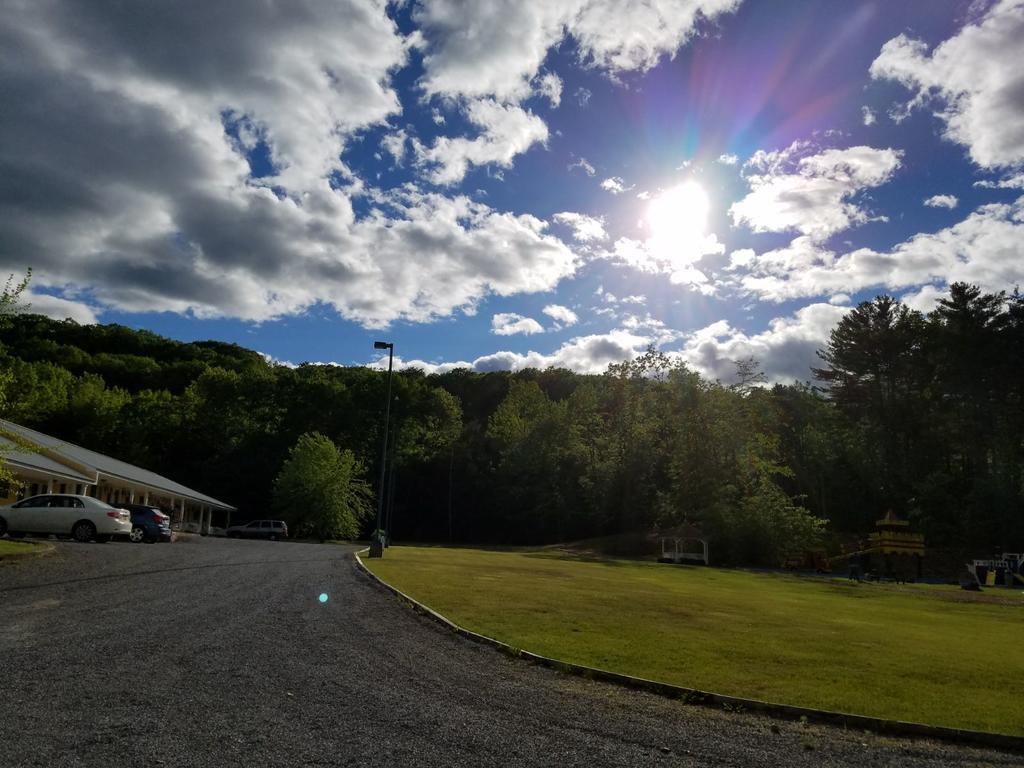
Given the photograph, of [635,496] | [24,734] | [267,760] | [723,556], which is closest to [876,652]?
[267,760]

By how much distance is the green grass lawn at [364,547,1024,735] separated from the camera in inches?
329

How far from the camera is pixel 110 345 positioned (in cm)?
9481

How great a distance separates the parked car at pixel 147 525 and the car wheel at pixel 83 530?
2.67 m

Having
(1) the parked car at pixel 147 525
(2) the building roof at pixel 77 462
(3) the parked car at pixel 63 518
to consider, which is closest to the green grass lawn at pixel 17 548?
(3) the parked car at pixel 63 518

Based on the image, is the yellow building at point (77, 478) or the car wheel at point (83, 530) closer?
the car wheel at point (83, 530)

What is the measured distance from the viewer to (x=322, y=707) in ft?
22.0

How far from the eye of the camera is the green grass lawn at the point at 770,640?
835 centimetres

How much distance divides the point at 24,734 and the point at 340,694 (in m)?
2.66

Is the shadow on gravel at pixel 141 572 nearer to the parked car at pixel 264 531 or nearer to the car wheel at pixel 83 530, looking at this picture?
the car wheel at pixel 83 530

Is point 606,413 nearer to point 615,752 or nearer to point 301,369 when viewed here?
point 301,369

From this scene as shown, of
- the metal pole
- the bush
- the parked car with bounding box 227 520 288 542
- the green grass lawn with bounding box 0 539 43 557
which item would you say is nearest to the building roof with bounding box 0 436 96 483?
the green grass lawn with bounding box 0 539 43 557

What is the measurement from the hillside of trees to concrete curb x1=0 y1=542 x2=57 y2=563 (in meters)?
27.4

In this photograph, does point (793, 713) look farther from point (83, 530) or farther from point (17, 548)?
point (83, 530)

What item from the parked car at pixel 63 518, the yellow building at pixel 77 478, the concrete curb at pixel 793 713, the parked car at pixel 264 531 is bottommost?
the parked car at pixel 264 531
